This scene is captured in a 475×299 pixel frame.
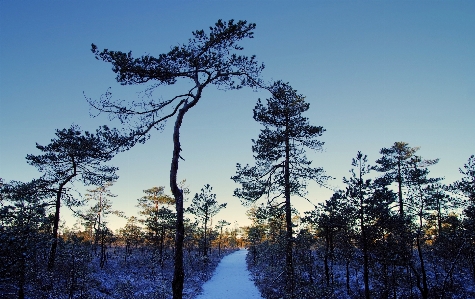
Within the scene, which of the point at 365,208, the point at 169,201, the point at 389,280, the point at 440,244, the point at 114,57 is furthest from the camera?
the point at 169,201

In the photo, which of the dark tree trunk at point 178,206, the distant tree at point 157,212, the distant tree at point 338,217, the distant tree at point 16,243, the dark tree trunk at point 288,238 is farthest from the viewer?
the distant tree at point 157,212

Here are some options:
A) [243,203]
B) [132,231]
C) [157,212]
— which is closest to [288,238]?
[243,203]

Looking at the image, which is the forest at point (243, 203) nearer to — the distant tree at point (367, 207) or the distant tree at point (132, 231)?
the distant tree at point (367, 207)

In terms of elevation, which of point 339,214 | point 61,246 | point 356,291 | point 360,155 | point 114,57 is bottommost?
point 356,291

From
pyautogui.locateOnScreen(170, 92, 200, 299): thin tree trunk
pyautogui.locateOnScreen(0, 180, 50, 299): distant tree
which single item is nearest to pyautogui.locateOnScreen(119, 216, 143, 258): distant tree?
pyautogui.locateOnScreen(0, 180, 50, 299): distant tree

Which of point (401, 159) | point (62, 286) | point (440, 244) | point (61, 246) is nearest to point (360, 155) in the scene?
point (401, 159)

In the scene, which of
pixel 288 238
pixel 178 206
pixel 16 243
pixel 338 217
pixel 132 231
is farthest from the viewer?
pixel 132 231

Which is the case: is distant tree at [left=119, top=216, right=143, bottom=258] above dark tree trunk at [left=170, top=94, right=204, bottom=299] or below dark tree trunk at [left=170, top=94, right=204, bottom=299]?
below

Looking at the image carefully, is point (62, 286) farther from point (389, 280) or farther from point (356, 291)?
point (389, 280)

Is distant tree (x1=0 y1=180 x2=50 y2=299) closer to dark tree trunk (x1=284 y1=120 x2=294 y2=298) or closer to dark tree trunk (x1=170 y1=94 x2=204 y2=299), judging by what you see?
dark tree trunk (x1=170 y1=94 x2=204 y2=299)

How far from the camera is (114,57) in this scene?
27.6ft

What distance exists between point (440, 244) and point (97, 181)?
1233 inches

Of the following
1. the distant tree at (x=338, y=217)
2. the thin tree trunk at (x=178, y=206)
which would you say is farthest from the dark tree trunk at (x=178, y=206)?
the distant tree at (x=338, y=217)

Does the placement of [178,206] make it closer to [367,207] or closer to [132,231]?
[367,207]
